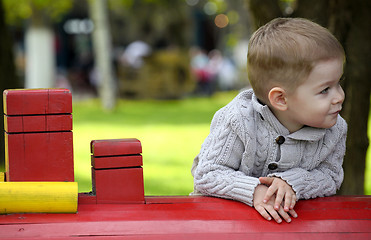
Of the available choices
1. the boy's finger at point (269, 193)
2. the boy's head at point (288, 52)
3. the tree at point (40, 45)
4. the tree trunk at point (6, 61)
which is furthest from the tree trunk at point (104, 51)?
the boy's finger at point (269, 193)

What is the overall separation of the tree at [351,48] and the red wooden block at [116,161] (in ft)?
7.12

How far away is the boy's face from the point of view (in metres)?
2.50

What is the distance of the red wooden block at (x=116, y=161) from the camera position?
2570mm

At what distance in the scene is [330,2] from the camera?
14.5 ft

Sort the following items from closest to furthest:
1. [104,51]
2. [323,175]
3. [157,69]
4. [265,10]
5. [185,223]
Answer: [185,223] < [323,175] < [265,10] < [104,51] < [157,69]

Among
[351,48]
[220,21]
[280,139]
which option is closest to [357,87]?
[351,48]

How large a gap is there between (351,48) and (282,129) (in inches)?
82.8

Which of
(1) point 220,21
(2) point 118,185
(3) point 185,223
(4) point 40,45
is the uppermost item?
(1) point 220,21

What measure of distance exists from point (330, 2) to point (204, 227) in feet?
8.40

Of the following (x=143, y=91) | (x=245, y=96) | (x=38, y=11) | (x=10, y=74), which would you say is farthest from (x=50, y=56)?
(x=245, y=96)

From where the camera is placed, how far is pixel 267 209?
2457mm

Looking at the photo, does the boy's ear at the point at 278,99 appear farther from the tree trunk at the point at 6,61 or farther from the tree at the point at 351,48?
the tree trunk at the point at 6,61

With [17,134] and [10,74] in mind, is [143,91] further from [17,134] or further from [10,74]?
[17,134]

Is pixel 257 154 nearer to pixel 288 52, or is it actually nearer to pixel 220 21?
pixel 288 52
